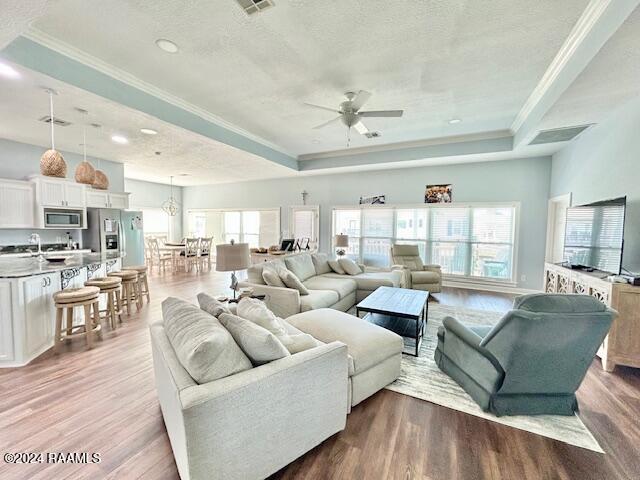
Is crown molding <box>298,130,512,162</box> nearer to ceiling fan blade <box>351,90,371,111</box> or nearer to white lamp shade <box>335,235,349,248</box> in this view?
white lamp shade <box>335,235,349,248</box>

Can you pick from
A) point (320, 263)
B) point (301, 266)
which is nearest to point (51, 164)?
point (301, 266)

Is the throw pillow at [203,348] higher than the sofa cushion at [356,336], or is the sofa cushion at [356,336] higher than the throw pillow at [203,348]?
the throw pillow at [203,348]

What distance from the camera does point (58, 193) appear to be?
506cm

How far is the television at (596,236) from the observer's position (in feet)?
9.40

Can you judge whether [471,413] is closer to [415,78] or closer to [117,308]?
Answer: [415,78]

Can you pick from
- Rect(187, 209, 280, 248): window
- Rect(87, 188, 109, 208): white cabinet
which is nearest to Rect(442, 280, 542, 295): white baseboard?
Rect(187, 209, 280, 248): window

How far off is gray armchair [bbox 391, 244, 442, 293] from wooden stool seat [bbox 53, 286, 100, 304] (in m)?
4.50

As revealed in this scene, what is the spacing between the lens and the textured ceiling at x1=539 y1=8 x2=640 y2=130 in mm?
1919

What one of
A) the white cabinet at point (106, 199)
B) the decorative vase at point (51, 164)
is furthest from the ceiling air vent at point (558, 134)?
the white cabinet at point (106, 199)

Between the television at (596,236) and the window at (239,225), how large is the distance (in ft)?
21.6

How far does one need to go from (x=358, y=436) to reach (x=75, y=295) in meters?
3.19

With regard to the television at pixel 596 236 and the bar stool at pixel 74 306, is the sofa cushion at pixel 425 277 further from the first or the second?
the bar stool at pixel 74 306

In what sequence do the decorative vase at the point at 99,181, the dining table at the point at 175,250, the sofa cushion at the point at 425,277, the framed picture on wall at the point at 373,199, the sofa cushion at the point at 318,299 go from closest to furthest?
1. the sofa cushion at the point at 318,299
2. the decorative vase at the point at 99,181
3. the sofa cushion at the point at 425,277
4. the framed picture on wall at the point at 373,199
5. the dining table at the point at 175,250

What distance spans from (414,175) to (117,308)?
6.26 m
